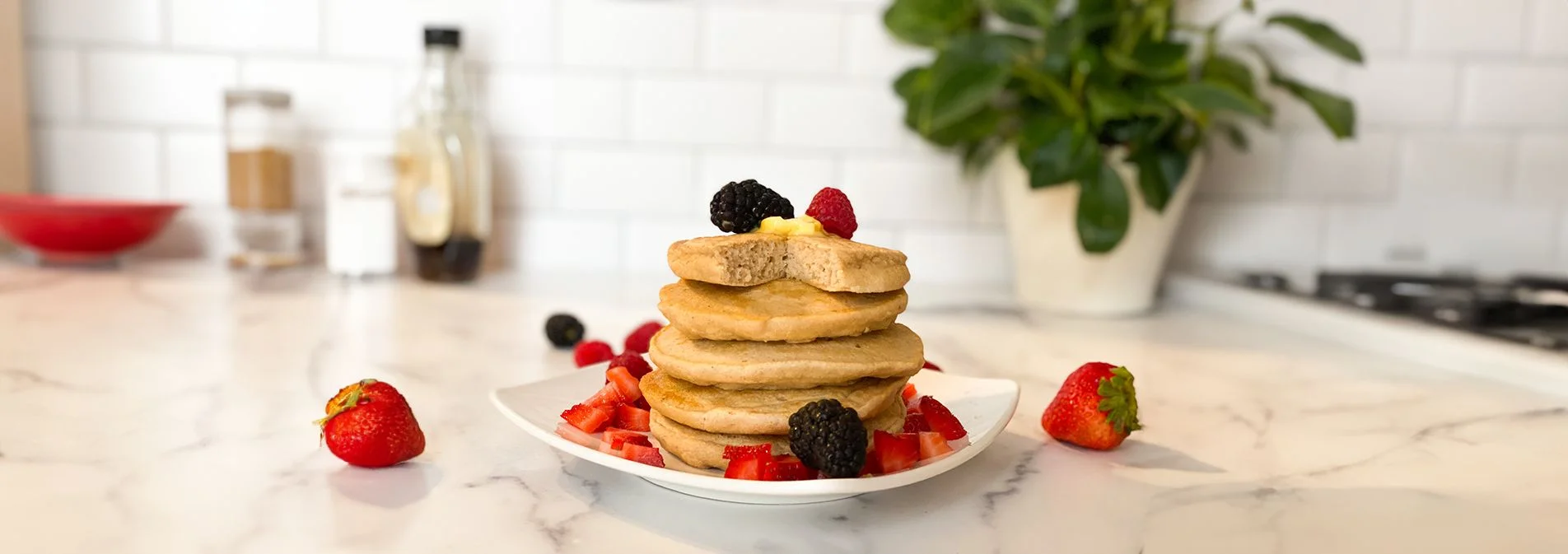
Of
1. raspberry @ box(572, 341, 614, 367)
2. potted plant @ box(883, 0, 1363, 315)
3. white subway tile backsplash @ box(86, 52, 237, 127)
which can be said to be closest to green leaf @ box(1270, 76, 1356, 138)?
potted plant @ box(883, 0, 1363, 315)

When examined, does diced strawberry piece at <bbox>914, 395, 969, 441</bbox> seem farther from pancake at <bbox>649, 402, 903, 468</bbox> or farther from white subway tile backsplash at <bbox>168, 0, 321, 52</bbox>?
white subway tile backsplash at <bbox>168, 0, 321, 52</bbox>

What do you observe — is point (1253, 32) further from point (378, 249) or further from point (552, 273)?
point (378, 249)

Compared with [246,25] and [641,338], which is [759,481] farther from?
[246,25]

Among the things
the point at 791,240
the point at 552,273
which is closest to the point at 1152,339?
the point at 791,240

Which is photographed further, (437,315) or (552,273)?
(552,273)

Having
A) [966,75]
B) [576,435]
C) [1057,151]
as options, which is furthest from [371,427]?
[1057,151]

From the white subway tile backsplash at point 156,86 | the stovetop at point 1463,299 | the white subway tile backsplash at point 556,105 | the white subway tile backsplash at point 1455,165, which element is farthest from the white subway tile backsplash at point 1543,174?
the white subway tile backsplash at point 156,86

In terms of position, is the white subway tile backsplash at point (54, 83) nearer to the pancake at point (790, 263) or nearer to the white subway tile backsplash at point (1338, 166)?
the pancake at point (790, 263)
